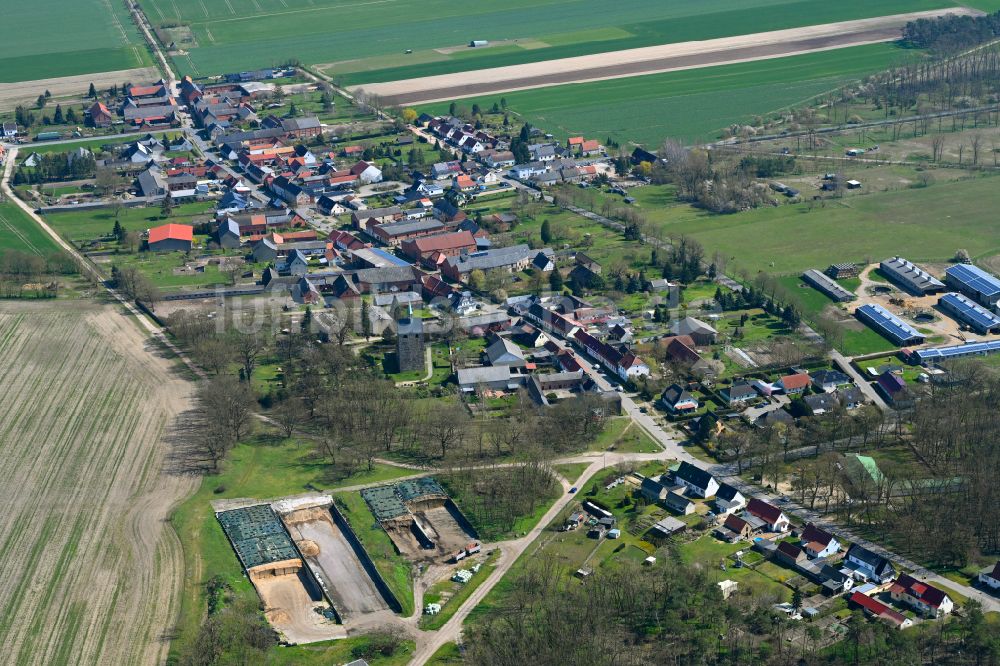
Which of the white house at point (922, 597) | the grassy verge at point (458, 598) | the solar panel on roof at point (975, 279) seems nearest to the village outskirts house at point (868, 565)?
the white house at point (922, 597)

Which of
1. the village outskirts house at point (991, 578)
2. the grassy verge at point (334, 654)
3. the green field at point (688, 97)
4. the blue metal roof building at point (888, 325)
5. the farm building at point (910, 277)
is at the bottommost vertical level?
the village outskirts house at point (991, 578)

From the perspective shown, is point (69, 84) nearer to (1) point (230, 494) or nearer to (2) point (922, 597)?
(1) point (230, 494)

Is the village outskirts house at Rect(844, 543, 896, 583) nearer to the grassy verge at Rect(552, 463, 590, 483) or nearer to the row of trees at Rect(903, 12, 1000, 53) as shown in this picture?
the grassy verge at Rect(552, 463, 590, 483)

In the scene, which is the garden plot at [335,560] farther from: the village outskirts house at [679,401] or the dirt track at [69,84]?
the dirt track at [69,84]

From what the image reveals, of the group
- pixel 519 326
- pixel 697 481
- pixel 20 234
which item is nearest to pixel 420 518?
pixel 697 481

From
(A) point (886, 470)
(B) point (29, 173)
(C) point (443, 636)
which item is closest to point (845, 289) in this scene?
(A) point (886, 470)

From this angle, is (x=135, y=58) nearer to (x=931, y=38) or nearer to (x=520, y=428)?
(x=931, y=38)
